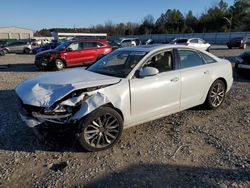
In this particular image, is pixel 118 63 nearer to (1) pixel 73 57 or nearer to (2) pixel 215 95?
(2) pixel 215 95

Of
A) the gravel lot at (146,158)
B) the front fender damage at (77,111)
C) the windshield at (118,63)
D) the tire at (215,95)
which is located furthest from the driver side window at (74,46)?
the front fender damage at (77,111)

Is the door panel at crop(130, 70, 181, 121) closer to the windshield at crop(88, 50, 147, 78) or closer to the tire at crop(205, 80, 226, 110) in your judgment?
the windshield at crop(88, 50, 147, 78)

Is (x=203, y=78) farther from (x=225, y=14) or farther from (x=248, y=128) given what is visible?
(x=225, y=14)

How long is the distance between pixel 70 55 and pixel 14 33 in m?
91.8

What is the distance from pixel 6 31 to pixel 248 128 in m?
105

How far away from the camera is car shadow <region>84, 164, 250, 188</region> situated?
3.19m

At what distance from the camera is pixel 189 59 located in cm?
526

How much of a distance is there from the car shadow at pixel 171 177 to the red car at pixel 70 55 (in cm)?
1009

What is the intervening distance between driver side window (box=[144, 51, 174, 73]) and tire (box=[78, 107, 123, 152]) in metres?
1.28

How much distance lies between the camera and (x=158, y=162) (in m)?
3.71

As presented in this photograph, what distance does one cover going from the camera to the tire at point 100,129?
3.80 metres

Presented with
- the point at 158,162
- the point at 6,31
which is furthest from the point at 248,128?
the point at 6,31

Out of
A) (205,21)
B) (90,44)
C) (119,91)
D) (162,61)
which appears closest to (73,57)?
(90,44)

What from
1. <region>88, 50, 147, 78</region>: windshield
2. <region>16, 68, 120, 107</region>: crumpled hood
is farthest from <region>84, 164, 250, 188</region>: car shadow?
<region>88, 50, 147, 78</region>: windshield
